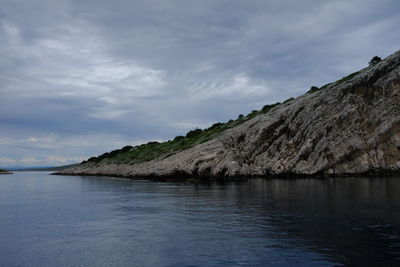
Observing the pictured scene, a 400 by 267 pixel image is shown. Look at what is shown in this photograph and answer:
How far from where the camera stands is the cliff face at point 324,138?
69.1m

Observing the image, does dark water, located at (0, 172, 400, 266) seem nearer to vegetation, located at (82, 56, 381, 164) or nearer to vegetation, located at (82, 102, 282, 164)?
vegetation, located at (82, 56, 381, 164)

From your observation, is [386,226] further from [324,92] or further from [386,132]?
[324,92]

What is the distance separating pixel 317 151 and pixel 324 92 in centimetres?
1815

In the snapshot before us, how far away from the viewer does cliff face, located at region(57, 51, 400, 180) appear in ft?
227

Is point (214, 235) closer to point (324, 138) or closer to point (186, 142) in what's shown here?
point (324, 138)

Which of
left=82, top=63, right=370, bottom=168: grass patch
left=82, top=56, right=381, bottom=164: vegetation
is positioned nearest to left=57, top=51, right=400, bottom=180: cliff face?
left=82, top=56, right=381, bottom=164: vegetation

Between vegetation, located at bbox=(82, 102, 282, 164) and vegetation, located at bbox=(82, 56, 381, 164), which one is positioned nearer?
vegetation, located at bbox=(82, 56, 381, 164)

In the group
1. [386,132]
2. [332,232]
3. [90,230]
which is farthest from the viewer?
[386,132]

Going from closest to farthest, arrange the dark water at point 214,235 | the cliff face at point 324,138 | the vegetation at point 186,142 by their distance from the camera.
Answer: the dark water at point 214,235 < the cliff face at point 324,138 < the vegetation at point 186,142

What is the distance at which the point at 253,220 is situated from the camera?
25.1 meters

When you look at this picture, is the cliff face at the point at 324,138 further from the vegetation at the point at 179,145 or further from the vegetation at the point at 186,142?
the vegetation at the point at 179,145

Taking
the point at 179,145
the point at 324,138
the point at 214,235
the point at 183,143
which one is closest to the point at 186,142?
the point at 183,143

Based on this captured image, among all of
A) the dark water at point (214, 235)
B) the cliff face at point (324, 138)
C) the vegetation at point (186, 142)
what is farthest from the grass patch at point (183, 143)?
the dark water at point (214, 235)

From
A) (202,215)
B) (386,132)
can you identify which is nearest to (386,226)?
(202,215)
